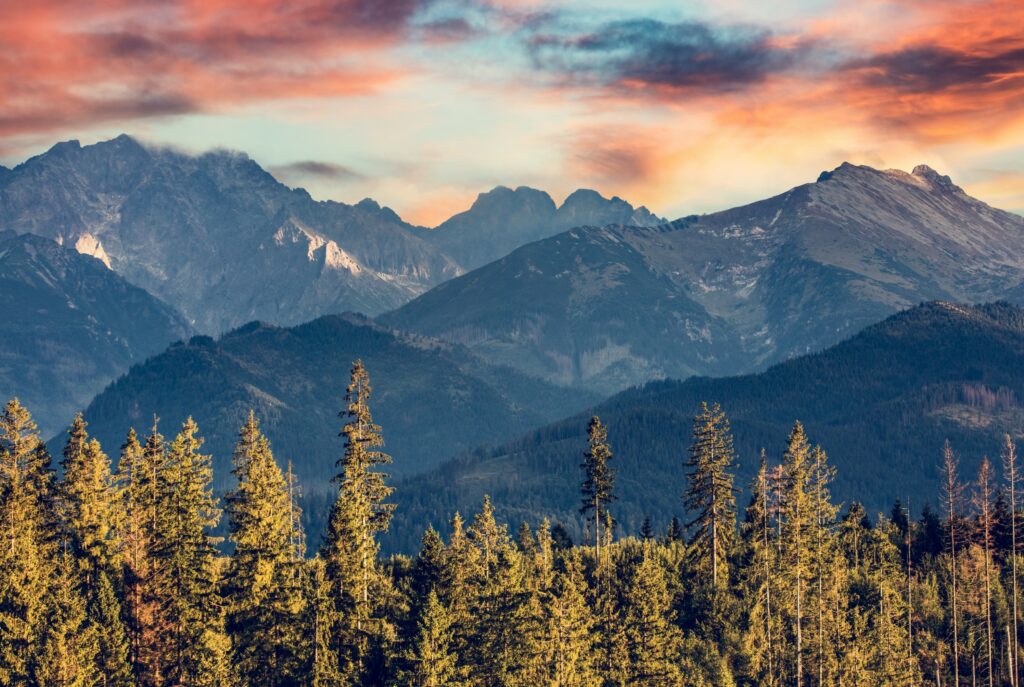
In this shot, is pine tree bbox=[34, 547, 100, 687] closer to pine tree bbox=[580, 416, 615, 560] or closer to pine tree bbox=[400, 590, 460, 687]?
pine tree bbox=[400, 590, 460, 687]

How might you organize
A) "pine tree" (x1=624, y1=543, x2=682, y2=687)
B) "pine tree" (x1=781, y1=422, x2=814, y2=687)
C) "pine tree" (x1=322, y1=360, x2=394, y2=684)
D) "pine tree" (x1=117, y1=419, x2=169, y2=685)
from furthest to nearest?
1. "pine tree" (x1=781, y1=422, x2=814, y2=687)
2. "pine tree" (x1=624, y1=543, x2=682, y2=687)
3. "pine tree" (x1=322, y1=360, x2=394, y2=684)
4. "pine tree" (x1=117, y1=419, x2=169, y2=685)

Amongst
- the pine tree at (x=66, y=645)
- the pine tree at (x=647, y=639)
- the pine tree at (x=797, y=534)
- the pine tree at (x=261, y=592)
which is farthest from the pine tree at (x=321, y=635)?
the pine tree at (x=797, y=534)

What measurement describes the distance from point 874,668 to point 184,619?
71.3 meters

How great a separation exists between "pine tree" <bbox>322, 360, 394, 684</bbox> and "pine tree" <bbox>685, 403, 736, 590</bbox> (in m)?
39.2

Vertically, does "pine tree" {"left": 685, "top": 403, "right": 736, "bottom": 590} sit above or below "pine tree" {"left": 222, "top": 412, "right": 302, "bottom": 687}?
above

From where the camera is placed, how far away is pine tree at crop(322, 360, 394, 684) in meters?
122

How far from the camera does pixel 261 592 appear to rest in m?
125

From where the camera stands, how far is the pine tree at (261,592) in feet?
401

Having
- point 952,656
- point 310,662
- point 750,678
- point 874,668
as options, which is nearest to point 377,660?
point 310,662

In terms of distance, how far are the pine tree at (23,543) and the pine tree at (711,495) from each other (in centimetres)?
6181

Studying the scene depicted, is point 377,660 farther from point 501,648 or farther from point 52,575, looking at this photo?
point 52,575

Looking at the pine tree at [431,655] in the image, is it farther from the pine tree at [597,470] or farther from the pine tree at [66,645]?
the pine tree at [597,470]

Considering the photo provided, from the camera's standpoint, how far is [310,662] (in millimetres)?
121000

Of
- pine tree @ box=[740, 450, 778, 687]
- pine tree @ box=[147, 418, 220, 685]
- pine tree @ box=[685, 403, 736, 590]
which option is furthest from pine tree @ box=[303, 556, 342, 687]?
pine tree @ box=[740, 450, 778, 687]
